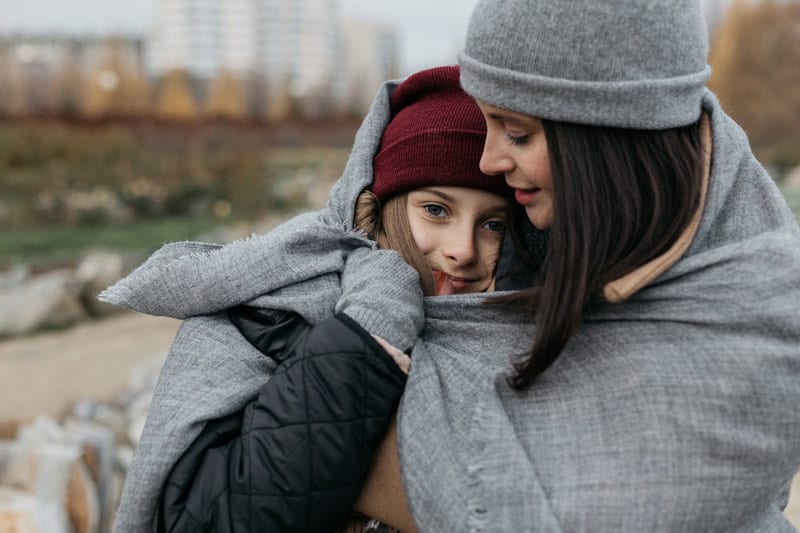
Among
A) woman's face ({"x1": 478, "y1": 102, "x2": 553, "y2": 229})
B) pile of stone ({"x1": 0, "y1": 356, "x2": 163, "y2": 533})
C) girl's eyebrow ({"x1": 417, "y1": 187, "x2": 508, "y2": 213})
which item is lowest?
pile of stone ({"x1": 0, "y1": 356, "x2": 163, "y2": 533})

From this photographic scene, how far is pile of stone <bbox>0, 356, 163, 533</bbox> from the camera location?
346 cm

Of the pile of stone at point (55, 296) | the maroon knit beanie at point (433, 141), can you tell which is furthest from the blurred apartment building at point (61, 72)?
the maroon knit beanie at point (433, 141)

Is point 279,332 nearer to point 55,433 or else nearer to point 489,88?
point 489,88

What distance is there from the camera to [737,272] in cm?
121

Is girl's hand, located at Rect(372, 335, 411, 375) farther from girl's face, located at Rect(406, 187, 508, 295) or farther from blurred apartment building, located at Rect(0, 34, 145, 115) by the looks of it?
blurred apartment building, located at Rect(0, 34, 145, 115)

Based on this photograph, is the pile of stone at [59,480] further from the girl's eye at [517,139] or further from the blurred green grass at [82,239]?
the blurred green grass at [82,239]

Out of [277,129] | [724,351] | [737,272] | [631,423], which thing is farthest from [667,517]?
[277,129]

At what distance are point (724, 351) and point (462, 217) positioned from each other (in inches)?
22.9

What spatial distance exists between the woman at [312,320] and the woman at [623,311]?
0.39 ft


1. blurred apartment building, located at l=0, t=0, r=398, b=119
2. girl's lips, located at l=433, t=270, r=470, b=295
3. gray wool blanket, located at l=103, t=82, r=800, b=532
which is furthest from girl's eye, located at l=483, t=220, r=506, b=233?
blurred apartment building, located at l=0, t=0, r=398, b=119

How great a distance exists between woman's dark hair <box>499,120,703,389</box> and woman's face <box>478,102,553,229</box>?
33 millimetres

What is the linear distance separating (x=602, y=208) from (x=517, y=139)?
0.18 m

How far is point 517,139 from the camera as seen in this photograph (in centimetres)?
131

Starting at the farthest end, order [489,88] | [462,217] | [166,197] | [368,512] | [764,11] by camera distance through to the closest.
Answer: [764,11]
[166,197]
[462,217]
[368,512]
[489,88]
